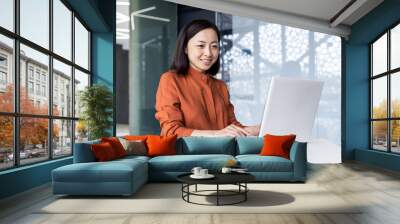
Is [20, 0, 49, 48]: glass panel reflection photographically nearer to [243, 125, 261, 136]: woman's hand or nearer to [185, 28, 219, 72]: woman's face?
[185, 28, 219, 72]: woman's face

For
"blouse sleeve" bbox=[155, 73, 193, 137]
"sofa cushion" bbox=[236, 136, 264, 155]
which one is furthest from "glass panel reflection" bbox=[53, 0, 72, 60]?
"sofa cushion" bbox=[236, 136, 264, 155]

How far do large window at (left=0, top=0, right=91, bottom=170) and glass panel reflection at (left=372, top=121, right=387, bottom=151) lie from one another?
5.90 m

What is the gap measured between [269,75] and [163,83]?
3.04 metres

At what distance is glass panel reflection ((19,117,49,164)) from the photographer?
5.09 metres

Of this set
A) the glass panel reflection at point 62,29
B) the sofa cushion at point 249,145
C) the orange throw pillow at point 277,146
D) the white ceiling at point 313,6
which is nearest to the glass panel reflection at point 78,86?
the glass panel reflection at point 62,29

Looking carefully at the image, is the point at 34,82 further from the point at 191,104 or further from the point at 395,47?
the point at 395,47

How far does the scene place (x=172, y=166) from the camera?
17.7ft

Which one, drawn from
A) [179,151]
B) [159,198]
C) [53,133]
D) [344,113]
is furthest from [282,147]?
[344,113]

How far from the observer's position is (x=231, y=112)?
24.0 ft

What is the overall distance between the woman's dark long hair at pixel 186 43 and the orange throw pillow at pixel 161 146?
162cm

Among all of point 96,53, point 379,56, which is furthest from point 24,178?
point 379,56

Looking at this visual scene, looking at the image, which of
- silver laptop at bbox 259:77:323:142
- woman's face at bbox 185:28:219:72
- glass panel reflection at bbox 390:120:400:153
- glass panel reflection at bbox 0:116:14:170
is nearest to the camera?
glass panel reflection at bbox 0:116:14:170

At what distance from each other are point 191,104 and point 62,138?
7.17 feet

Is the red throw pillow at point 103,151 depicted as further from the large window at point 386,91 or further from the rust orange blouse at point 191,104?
the large window at point 386,91
